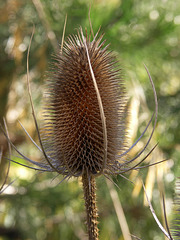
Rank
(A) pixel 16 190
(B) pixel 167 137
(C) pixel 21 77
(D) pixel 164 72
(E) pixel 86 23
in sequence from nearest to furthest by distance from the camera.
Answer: (E) pixel 86 23, (A) pixel 16 190, (B) pixel 167 137, (C) pixel 21 77, (D) pixel 164 72

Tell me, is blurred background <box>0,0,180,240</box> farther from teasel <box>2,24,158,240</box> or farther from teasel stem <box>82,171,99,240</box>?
teasel stem <box>82,171,99,240</box>

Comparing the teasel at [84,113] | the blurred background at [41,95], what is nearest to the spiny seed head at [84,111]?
the teasel at [84,113]

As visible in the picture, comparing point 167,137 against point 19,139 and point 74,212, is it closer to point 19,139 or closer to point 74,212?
point 74,212

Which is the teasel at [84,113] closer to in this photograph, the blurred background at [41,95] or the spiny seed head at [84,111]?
the spiny seed head at [84,111]

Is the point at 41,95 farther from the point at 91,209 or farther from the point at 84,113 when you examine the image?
the point at 91,209

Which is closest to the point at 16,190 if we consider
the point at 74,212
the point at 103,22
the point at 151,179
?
the point at 74,212

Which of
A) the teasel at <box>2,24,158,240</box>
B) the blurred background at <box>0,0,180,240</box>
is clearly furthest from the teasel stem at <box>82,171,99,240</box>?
the blurred background at <box>0,0,180,240</box>
